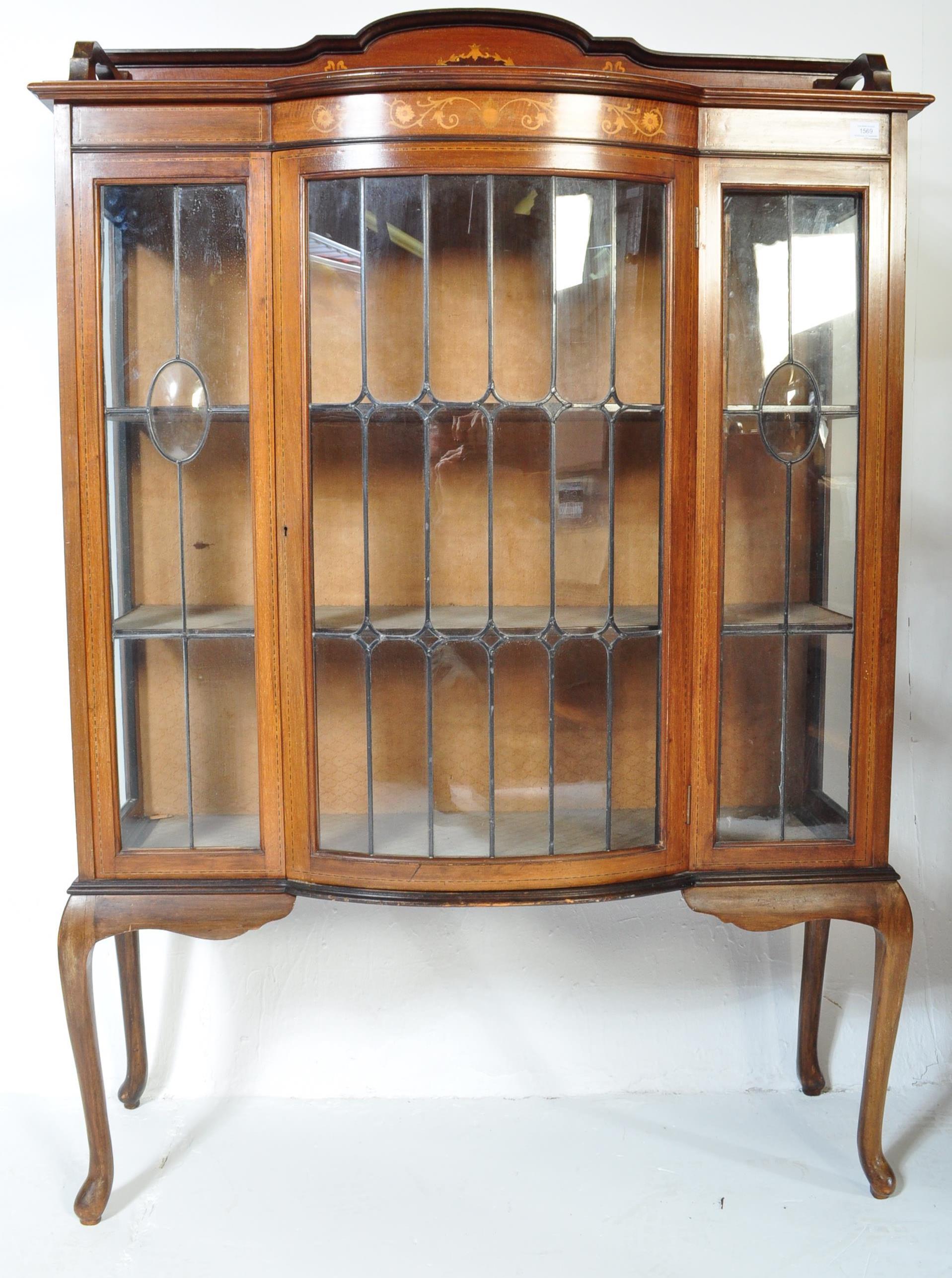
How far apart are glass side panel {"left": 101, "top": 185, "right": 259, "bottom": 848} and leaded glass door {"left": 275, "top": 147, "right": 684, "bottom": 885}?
0.11 meters

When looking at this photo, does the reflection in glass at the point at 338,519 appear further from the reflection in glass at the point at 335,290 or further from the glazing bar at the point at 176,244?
the glazing bar at the point at 176,244

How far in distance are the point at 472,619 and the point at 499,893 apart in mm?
356

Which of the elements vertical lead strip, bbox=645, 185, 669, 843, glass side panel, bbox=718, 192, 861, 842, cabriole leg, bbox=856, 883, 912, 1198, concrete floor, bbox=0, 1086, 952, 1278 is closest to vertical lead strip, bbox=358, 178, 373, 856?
vertical lead strip, bbox=645, 185, 669, 843

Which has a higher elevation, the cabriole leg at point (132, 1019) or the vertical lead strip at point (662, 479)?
the vertical lead strip at point (662, 479)

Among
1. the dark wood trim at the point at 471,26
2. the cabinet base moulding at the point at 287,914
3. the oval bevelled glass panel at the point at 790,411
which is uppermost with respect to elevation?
the dark wood trim at the point at 471,26

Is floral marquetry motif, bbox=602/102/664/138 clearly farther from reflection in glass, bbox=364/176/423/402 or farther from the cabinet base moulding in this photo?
the cabinet base moulding

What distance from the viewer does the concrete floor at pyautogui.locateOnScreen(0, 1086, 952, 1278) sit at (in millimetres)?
1462

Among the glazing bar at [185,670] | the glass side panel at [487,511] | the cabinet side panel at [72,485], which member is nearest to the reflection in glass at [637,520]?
the glass side panel at [487,511]

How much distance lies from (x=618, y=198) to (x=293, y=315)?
0.43m

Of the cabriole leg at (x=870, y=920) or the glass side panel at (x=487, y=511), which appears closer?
the glass side panel at (x=487, y=511)

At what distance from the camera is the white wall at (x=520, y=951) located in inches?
71.0

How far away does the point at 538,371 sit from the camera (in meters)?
1.35

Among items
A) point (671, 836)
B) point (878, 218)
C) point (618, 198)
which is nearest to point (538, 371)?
point (618, 198)

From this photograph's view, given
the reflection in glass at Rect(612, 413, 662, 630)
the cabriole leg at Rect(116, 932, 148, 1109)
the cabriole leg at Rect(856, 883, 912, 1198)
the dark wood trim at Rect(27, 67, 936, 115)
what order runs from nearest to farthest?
1. the dark wood trim at Rect(27, 67, 936, 115)
2. the reflection in glass at Rect(612, 413, 662, 630)
3. the cabriole leg at Rect(856, 883, 912, 1198)
4. the cabriole leg at Rect(116, 932, 148, 1109)
